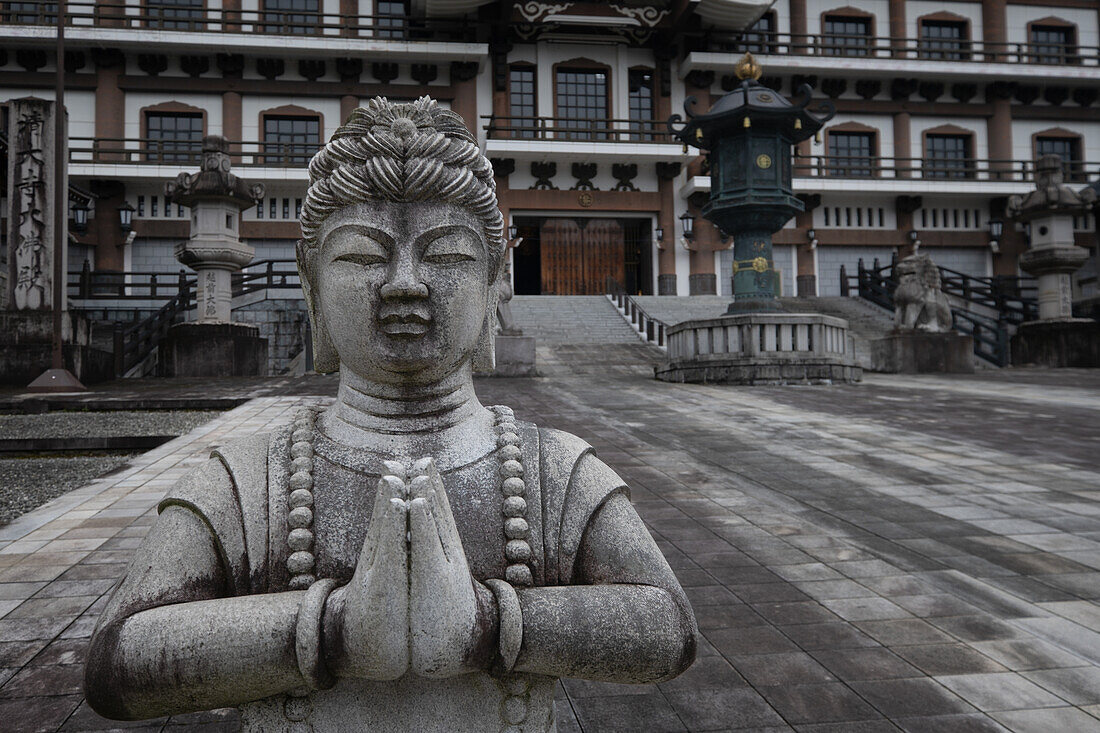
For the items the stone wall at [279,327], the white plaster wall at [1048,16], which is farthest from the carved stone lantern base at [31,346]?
the white plaster wall at [1048,16]

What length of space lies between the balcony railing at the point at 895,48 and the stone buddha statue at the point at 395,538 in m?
24.4

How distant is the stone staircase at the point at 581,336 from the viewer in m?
14.2

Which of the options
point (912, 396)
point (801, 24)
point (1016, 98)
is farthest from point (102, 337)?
point (1016, 98)

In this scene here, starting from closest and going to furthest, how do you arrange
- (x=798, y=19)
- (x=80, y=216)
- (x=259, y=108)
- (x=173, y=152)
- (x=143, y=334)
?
(x=143, y=334) < (x=80, y=216) < (x=173, y=152) < (x=259, y=108) < (x=798, y=19)

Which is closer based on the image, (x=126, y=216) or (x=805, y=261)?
(x=126, y=216)

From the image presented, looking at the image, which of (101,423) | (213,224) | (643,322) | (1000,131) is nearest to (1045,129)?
(1000,131)

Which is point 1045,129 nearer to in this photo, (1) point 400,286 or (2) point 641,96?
(2) point 641,96

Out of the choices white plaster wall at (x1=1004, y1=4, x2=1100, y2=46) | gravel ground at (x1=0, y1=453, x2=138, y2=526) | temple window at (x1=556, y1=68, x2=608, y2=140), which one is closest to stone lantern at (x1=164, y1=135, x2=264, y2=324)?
gravel ground at (x1=0, y1=453, x2=138, y2=526)

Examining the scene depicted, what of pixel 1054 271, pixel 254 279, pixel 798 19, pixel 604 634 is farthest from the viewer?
pixel 798 19

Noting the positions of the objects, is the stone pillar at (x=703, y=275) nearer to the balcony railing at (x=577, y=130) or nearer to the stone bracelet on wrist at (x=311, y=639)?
the balcony railing at (x=577, y=130)

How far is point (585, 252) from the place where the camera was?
24.7m

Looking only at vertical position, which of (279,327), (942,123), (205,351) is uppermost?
(942,123)

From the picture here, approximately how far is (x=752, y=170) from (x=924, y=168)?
14707 mm

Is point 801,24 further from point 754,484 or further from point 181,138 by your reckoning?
point 754,484
